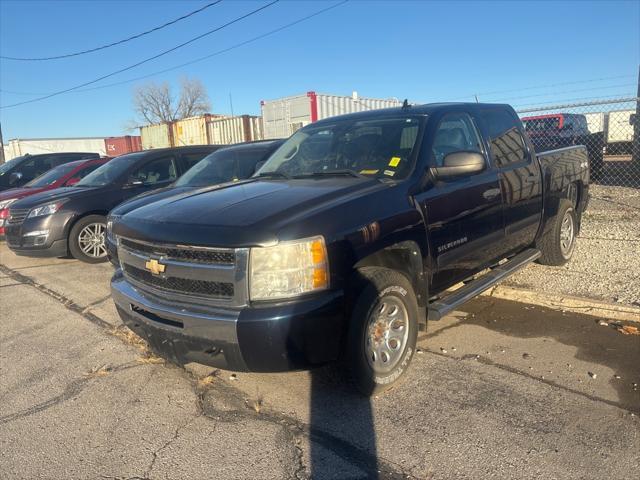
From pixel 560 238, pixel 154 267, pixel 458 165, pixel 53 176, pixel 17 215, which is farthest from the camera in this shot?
pixel 53 176

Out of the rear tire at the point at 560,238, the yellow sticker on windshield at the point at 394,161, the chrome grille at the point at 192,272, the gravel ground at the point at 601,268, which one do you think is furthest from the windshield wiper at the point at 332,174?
the rear tire at the point at 560,238

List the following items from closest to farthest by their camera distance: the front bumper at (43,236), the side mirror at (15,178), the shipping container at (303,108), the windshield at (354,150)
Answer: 1. the windshield at (354,150)
2. the front bumper at (43,236)
3. the side mirror at (15,178)
4. the shipping container at (303,108)

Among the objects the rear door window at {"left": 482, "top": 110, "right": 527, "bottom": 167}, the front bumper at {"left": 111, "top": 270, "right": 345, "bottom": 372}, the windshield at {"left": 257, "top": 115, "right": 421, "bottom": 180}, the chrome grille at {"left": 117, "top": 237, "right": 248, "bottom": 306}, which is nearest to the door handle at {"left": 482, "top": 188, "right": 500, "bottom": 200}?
the rear door window at {"left": 482, "top": 110, "right": 527, "bottom": 167}

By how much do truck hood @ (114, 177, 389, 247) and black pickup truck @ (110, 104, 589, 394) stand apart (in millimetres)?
12

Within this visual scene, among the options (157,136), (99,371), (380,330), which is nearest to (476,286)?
(380,330)

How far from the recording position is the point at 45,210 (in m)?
7.38

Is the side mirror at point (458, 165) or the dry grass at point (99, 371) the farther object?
the dry grass at point (99, 371)

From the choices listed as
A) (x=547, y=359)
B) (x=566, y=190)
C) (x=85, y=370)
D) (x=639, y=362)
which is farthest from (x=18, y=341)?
(x=566, y=190)

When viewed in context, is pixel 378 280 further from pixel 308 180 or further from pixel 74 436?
pixel 74 436

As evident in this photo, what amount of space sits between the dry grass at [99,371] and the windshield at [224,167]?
119 inches

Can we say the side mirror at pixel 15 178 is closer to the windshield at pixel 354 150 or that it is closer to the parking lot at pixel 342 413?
the parking lot at pixel 342 413

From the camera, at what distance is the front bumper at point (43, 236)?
7312 mm

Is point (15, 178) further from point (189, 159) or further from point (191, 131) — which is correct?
point (191, 131)

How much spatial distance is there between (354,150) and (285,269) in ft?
5.41
